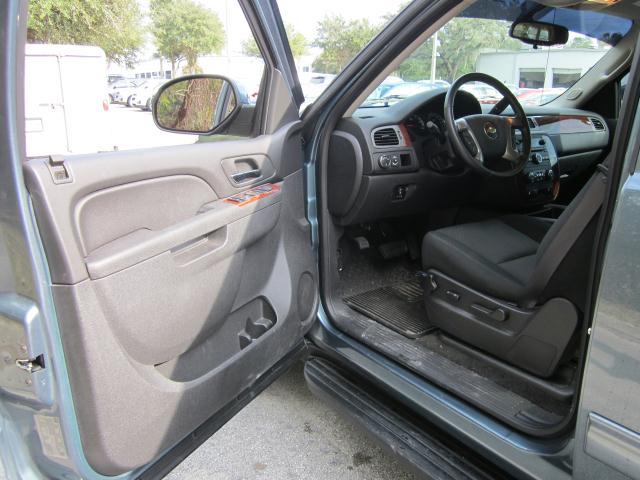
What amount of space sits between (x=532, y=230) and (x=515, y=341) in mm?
764

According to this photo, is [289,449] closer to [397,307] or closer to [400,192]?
[397,307]

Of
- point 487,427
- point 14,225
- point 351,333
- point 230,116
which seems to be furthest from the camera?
point 351,333

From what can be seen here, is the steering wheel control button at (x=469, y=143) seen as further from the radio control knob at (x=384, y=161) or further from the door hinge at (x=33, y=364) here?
the door hinge at (x=33, y=364)

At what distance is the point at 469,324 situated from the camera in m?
2.00

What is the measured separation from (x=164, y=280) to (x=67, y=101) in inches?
48.8

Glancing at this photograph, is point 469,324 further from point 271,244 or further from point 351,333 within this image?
point 271,244

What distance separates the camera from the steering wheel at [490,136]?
2.27 meters

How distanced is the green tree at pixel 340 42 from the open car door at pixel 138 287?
0.33m

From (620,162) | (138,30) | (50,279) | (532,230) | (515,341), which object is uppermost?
(138,30)

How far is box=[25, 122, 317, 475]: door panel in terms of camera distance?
112cm

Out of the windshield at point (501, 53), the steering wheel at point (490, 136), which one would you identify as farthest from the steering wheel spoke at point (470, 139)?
the windshield at point (501, 53)

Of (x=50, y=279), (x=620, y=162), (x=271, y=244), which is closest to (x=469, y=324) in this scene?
(x=271, y=244)

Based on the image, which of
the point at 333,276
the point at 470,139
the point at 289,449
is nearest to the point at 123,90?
the point at 333,276

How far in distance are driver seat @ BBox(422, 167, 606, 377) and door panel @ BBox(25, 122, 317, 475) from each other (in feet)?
2.16
